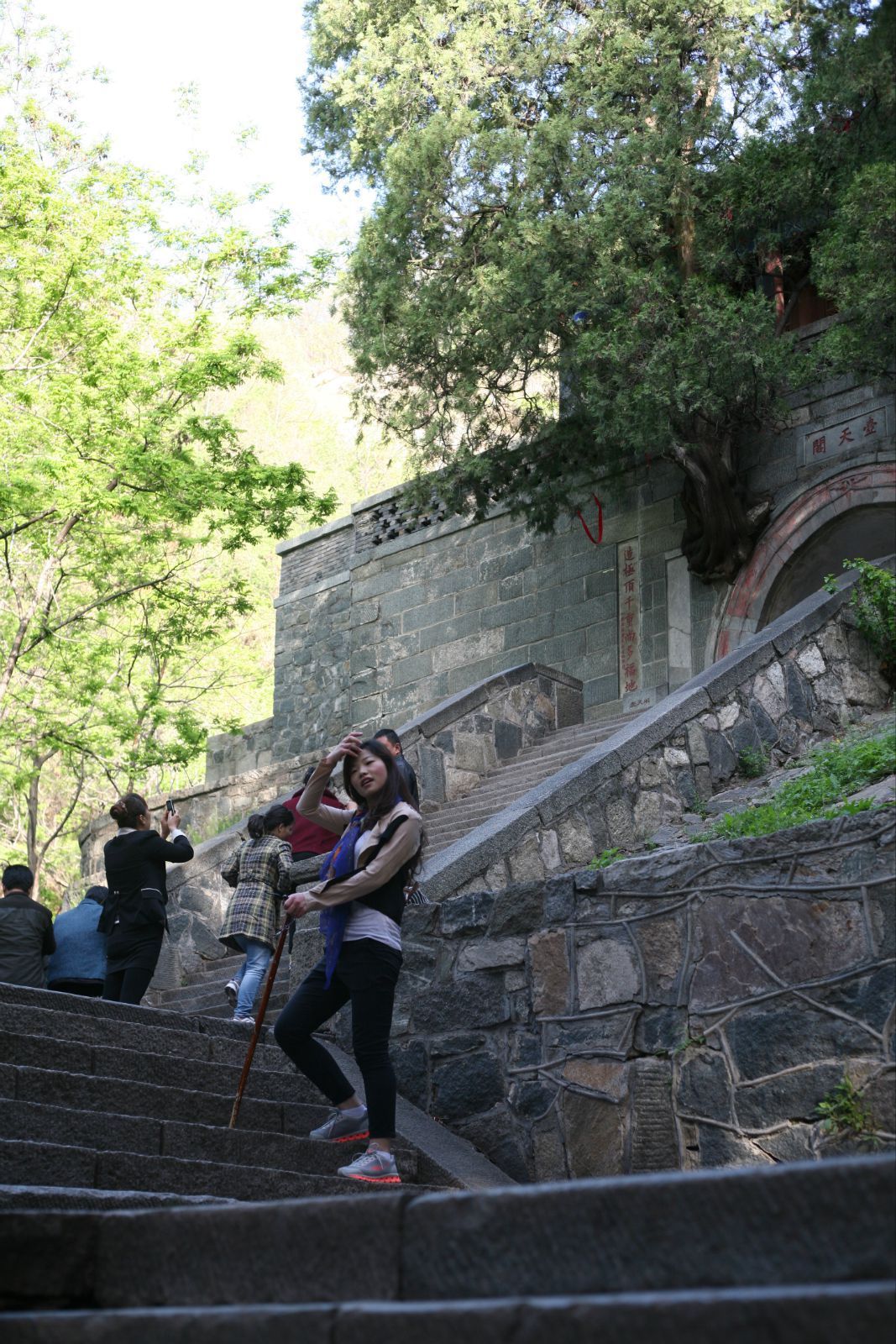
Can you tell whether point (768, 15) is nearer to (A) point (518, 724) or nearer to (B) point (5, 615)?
(A) point (518, 724)

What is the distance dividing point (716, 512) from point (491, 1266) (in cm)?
1250

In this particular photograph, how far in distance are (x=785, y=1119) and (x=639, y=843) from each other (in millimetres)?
3719

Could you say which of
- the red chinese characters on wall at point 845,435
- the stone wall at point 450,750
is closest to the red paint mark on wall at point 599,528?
the stone wall at point 450,750

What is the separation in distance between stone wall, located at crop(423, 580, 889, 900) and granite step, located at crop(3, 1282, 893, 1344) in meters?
4.87

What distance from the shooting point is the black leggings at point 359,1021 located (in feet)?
17.3

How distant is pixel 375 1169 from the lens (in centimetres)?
523

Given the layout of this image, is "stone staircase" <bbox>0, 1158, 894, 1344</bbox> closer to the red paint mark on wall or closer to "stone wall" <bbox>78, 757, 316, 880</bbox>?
the red paint mark on wall

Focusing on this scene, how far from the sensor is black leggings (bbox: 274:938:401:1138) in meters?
5.29

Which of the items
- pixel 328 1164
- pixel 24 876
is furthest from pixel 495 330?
pixel 328 1164

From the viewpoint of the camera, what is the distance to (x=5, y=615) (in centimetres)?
2050

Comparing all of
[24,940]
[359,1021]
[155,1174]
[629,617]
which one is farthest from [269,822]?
[629,617]

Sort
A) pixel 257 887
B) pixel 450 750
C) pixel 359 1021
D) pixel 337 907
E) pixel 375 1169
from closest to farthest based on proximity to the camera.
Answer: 1. pixel 375 1169
2. pixel 359 1021
3. pixel 337 907
4. pixel 257 887
5. pixel 450 750

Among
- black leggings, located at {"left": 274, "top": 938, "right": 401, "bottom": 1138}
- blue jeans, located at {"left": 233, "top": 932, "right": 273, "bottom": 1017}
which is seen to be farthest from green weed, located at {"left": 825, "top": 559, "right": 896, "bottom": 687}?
black leggings, located at {"left": 274, "top": 938, "right": 401, "bottom": 1138}

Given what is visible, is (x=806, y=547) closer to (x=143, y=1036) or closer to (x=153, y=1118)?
(x=143, y=1036)
